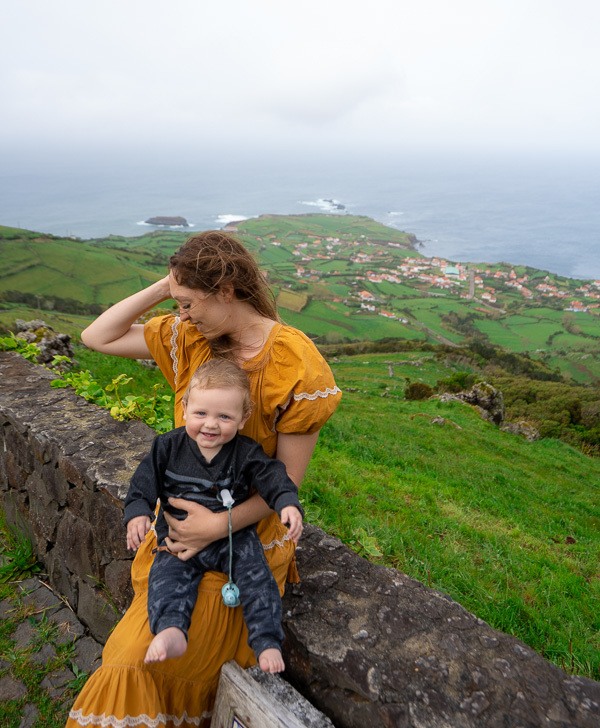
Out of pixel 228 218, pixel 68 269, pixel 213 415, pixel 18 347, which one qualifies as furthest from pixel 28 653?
pixel 228 218

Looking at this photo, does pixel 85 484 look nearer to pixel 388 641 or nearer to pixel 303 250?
pixel 388 641

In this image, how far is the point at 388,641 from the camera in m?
2.05

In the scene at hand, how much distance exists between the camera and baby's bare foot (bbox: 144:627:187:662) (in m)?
1.73

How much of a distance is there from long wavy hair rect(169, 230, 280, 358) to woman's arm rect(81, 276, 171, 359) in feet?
1.63

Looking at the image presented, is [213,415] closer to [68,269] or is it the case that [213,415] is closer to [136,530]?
[136,530]

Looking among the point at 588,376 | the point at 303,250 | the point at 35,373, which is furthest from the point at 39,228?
the point at 35,373

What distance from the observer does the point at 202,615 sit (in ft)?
6.50

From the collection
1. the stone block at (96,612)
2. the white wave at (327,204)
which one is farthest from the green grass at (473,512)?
the white wave at (327,204)

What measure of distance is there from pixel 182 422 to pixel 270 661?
117 centimetres

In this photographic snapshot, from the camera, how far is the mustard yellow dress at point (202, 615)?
1.82 m

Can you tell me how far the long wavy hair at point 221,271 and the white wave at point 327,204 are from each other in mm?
169453

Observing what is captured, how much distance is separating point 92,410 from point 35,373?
113 cm

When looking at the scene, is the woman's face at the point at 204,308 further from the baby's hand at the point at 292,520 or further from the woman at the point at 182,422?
the baby's hand at the point at 292,520

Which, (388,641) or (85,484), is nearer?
(388,641)
